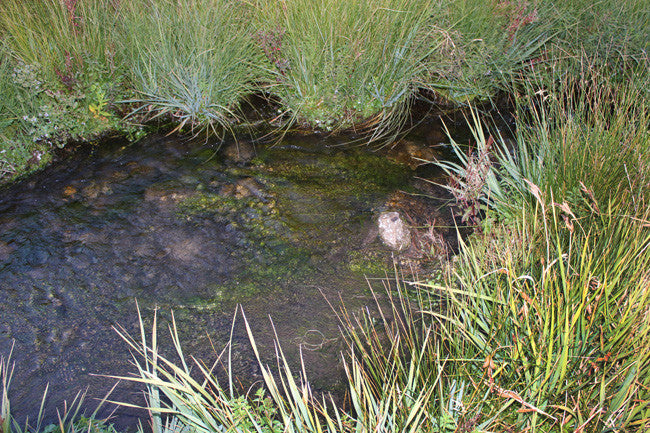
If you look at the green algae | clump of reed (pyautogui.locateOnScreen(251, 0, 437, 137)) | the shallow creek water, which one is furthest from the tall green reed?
the green algae

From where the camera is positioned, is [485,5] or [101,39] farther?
[485,5]

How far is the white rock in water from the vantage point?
277cm

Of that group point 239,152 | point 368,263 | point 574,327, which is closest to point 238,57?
point 239,152

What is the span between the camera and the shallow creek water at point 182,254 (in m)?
2.10

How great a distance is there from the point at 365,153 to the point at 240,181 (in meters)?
1.09

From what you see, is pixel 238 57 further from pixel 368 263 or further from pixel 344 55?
pixel 368 263

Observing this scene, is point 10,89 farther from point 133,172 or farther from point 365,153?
point 365,153

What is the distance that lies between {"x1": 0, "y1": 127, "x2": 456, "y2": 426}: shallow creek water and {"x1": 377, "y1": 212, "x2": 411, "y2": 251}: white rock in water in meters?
0.07

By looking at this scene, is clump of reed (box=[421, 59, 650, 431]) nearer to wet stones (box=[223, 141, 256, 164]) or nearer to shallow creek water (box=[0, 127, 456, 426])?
shallow creek water (box=[0, 127, 456, 426])

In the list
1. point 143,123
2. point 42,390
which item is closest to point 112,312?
point 42,390

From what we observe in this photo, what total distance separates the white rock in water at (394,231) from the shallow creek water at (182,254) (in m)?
0.07

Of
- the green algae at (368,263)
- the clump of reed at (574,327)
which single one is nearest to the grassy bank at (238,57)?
the green algae at (368,263)

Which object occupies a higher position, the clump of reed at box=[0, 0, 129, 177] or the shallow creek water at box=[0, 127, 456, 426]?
the clump of reed at box=[0, 0, 129, 177]

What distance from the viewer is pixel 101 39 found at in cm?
380
